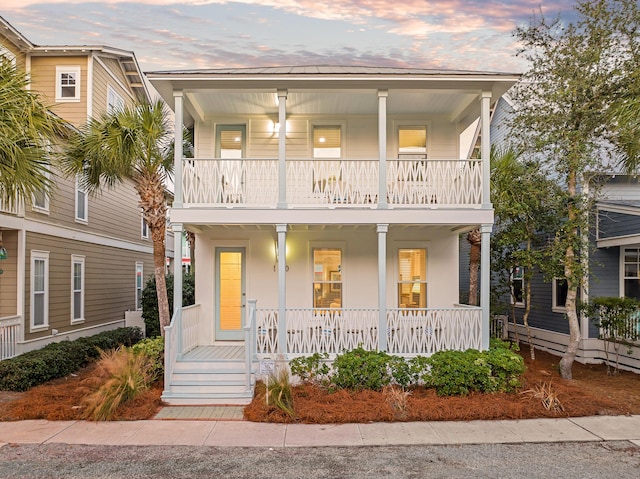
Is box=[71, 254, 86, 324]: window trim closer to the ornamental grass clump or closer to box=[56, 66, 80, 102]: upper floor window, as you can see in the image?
box=[56, 66, 80, 102]: upper floor window

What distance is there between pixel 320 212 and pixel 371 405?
3.75 meters

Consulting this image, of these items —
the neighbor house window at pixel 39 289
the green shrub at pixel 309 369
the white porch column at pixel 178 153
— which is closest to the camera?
the green shrub at pixel 309 369

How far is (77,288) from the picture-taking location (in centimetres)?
1463

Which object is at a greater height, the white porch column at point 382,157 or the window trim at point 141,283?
the white porch column at point 382,157

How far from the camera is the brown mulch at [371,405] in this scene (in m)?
7.65

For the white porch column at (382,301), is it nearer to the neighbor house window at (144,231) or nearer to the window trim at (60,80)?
the window trim at (60,80)

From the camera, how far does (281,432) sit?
→ 281 inches

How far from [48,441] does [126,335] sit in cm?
870

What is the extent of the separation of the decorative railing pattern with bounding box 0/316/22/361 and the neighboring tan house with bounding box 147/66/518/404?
4291mm

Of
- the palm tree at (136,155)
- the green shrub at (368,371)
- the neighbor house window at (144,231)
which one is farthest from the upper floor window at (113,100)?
the green shrub at (368,371)

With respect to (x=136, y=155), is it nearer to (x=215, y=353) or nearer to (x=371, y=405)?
(x=215, y=353)

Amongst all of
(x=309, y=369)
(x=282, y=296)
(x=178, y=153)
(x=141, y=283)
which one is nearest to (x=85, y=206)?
(x=141, y=283)

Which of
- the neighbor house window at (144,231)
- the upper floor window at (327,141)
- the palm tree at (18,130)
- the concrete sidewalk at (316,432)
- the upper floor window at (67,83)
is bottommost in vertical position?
the concrete sidewalk at (316,432)

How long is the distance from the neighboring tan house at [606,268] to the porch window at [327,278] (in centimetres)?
503
